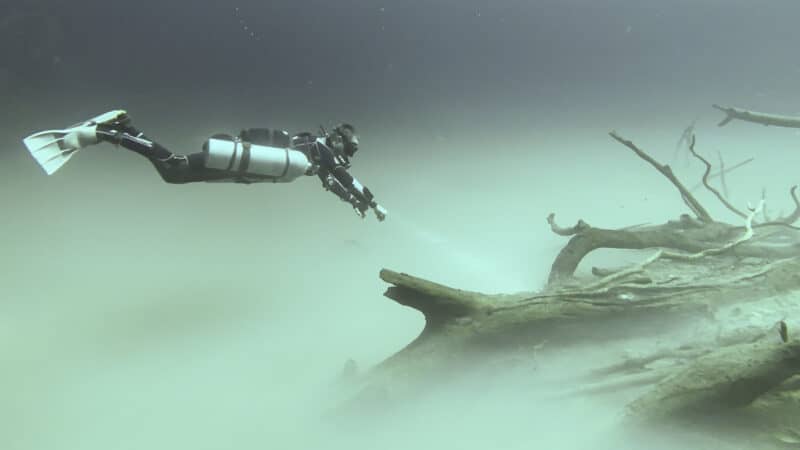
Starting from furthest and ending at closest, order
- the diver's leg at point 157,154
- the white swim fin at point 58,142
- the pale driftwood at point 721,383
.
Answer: the diver's leg at point 157,154 < the white swim fin at point 58,142 < the pale driftwood at point 721,383

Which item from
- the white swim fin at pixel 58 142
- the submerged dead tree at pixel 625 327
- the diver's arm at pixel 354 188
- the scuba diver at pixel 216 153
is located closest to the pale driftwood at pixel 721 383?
the submerged dead tree at pixel 625 327

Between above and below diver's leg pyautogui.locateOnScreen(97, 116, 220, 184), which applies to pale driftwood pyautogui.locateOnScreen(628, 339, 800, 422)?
below

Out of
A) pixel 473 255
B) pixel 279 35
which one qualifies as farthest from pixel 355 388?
pixel 279 35

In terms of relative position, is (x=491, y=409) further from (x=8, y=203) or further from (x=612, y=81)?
(x=612, y=81)

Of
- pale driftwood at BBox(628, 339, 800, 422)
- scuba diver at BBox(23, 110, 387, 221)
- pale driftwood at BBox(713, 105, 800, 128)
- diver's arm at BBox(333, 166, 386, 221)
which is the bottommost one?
pale driftwood at BBox(628, 339, 800, 422)

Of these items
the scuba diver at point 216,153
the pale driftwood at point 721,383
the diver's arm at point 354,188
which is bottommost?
the pale driftwood at point 721,383

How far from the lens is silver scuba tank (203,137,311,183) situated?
2629mm

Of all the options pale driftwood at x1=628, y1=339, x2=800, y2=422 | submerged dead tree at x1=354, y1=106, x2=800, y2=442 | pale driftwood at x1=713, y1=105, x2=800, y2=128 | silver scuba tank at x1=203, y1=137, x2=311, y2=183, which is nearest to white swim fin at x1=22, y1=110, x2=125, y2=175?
silver scuba tank at x1=203, y1=137, x2=311, y2=183

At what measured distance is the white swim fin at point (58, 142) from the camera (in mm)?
2428

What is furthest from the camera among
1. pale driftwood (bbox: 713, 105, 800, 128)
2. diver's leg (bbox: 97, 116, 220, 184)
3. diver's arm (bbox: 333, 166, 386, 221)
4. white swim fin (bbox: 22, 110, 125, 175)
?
pale driftwood (bbox: 713, 105, 800, 128)

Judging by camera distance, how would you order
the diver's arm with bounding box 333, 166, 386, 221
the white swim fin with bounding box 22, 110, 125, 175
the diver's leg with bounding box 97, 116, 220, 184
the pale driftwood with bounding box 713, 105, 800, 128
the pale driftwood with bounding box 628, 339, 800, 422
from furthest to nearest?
the pale driftwood with bounding box 713, 105, 800, 128 < the diver's arm with bounding box 333, 166, 386, 221 < the diver's leg with bounding box 97, 116, 220, 184 < the white swim fin with bounding box 22, 110, 125, 175 < the pale driftwood with bounding box 628, 339, 800, 422

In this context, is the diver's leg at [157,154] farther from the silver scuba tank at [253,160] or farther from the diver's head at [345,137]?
the diver's head at [345,137]

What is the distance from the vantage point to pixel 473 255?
453cm

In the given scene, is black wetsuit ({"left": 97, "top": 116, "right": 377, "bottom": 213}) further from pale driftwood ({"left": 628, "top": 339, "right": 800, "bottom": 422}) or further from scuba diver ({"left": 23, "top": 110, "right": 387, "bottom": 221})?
pale driftwood ({"left": 628, "top": 339, "right": 800, "bottom": 422})
